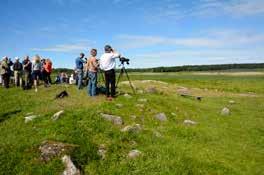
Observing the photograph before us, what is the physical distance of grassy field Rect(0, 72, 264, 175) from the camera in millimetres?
12422

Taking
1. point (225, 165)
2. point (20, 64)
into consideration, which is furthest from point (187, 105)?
point (20, 64)

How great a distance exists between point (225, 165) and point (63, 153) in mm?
5902

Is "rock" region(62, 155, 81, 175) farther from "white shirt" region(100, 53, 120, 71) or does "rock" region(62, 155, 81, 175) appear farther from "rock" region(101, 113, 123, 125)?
"white shirt" region(100, 53, 120, 71)

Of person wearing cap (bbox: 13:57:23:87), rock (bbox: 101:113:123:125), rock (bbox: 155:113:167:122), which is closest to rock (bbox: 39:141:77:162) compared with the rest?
rock (bbox: 101:113:123:125)

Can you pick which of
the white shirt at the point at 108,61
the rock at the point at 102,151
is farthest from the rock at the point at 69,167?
the white shirt at the point at 108,61

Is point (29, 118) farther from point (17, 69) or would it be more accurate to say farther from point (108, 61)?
point (17, 69)

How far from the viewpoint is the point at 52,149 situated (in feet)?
41.4

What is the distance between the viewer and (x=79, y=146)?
1317 centimetres

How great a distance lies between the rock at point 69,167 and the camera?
38.4 feet

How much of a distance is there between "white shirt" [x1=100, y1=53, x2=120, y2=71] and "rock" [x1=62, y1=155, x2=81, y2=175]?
875cm

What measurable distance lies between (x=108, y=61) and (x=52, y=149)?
331 inches

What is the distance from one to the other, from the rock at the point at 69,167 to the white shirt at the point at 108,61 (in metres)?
8.75

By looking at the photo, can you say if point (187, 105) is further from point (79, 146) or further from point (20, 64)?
point (20, 64)

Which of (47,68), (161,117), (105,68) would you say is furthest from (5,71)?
(161,117)
